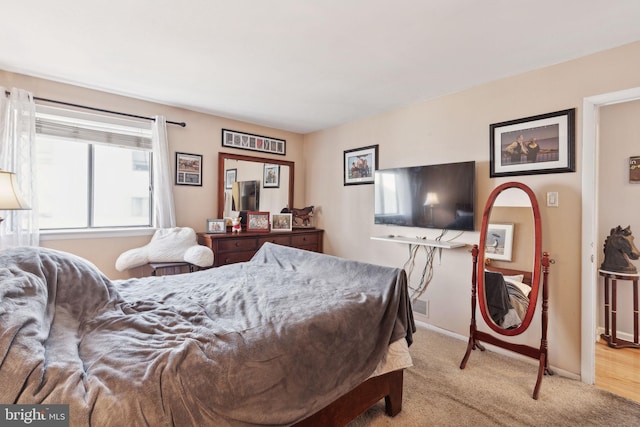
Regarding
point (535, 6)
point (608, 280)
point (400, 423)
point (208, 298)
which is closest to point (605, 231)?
point (608, 280)

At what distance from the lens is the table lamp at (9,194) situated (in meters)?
1.89

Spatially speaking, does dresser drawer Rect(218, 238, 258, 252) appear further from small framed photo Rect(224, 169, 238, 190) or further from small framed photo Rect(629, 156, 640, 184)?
small framed photo Rect(629, 156, 640, 184)

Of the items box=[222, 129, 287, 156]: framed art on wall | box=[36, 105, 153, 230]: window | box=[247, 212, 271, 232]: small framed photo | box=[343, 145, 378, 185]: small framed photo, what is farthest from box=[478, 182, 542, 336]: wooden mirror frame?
box=[36, 105, 153, 230]: window

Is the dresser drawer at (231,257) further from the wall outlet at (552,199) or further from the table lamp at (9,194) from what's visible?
the wall outlet at (552,199)

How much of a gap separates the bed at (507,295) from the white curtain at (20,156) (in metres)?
3.92

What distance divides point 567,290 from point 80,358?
3.02m

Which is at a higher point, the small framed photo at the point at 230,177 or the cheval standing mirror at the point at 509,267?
the small framed photo at the point at 230,177

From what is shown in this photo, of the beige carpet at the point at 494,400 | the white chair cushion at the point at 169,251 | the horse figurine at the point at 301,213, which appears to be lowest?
the beige carpet at the point at 494,400

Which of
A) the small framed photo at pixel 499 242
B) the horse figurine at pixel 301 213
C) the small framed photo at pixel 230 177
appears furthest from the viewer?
the horse figurine at pixel 301 213

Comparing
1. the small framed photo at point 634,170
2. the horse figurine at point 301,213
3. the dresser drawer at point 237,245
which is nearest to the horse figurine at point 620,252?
the small framed photo at point 634,170

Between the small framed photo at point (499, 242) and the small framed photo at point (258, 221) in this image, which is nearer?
the small framed photo at point (499, 242)

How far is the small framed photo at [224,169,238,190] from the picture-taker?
4004 millimetres

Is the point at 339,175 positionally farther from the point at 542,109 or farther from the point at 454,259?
the point at 542,109

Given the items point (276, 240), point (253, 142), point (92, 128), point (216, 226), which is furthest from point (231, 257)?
point (92, 128)
